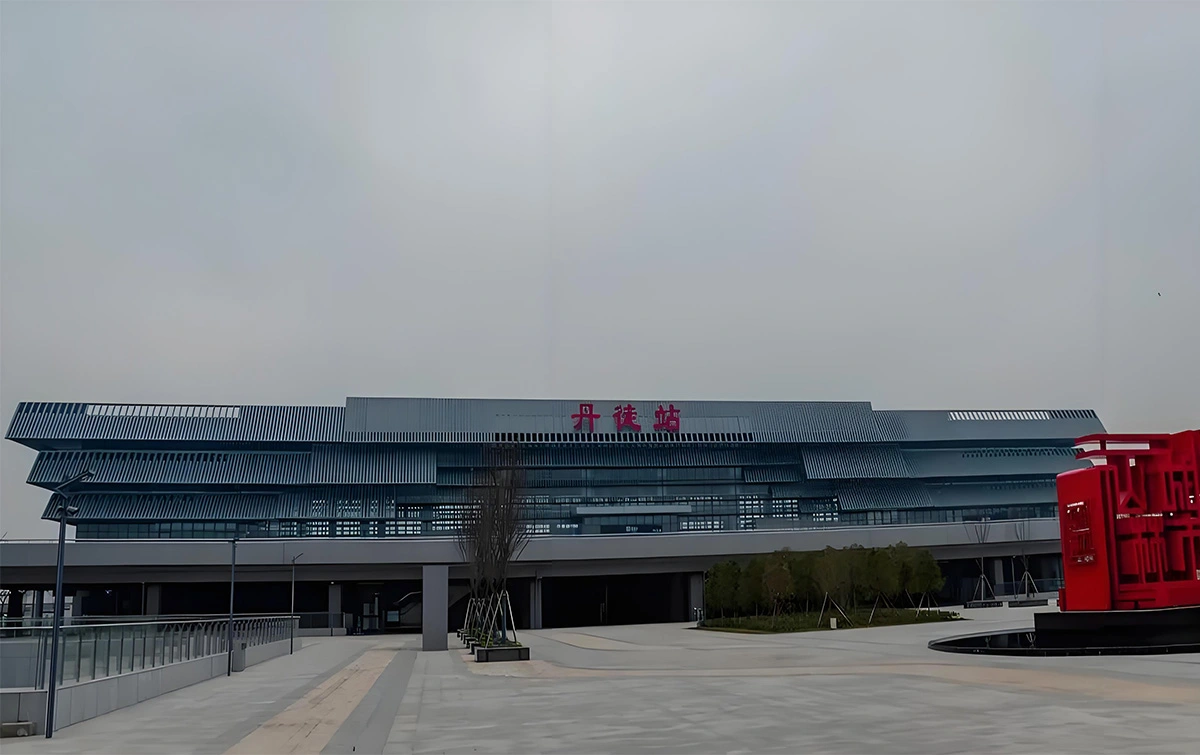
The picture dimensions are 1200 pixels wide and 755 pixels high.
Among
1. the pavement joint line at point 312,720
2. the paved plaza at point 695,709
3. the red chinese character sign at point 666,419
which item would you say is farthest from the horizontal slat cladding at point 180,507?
the pavement joint line at point 312,720

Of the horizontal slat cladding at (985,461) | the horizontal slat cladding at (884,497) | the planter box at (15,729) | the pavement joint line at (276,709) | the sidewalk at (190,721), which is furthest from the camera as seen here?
the horizontal slat cladding at (985,461)

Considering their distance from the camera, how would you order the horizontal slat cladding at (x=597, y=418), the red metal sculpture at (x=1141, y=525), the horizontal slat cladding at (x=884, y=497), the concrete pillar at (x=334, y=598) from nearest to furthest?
the red metal sculpture at (x=1141, y=525), the concrete pillar at (x=334, y=598), the horizontal slat cladding at (x=597, y=418), the horizontal slat cladding at (x=884, y=497)

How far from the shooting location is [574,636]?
42844mm

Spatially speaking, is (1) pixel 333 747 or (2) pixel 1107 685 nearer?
(1) pixel 333 747

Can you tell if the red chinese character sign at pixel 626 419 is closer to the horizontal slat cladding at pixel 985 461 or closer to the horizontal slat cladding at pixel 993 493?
the horizontal slat cladding at pixel 985 461

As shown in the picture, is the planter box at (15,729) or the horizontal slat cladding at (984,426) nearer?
the planter box at (15,729)

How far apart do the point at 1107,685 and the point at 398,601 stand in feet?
160

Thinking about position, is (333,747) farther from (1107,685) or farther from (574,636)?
(574,636)

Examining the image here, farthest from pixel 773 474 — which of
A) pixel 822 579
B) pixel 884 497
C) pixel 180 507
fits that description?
pixel 180 507

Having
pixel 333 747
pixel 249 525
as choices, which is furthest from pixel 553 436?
pixel 333 747

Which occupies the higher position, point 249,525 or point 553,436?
point 553,436

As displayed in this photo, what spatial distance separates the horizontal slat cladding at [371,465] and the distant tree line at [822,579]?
87.9 ft

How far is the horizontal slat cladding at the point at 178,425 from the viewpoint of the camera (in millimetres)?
64875

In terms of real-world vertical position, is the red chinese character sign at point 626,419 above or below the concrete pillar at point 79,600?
above
